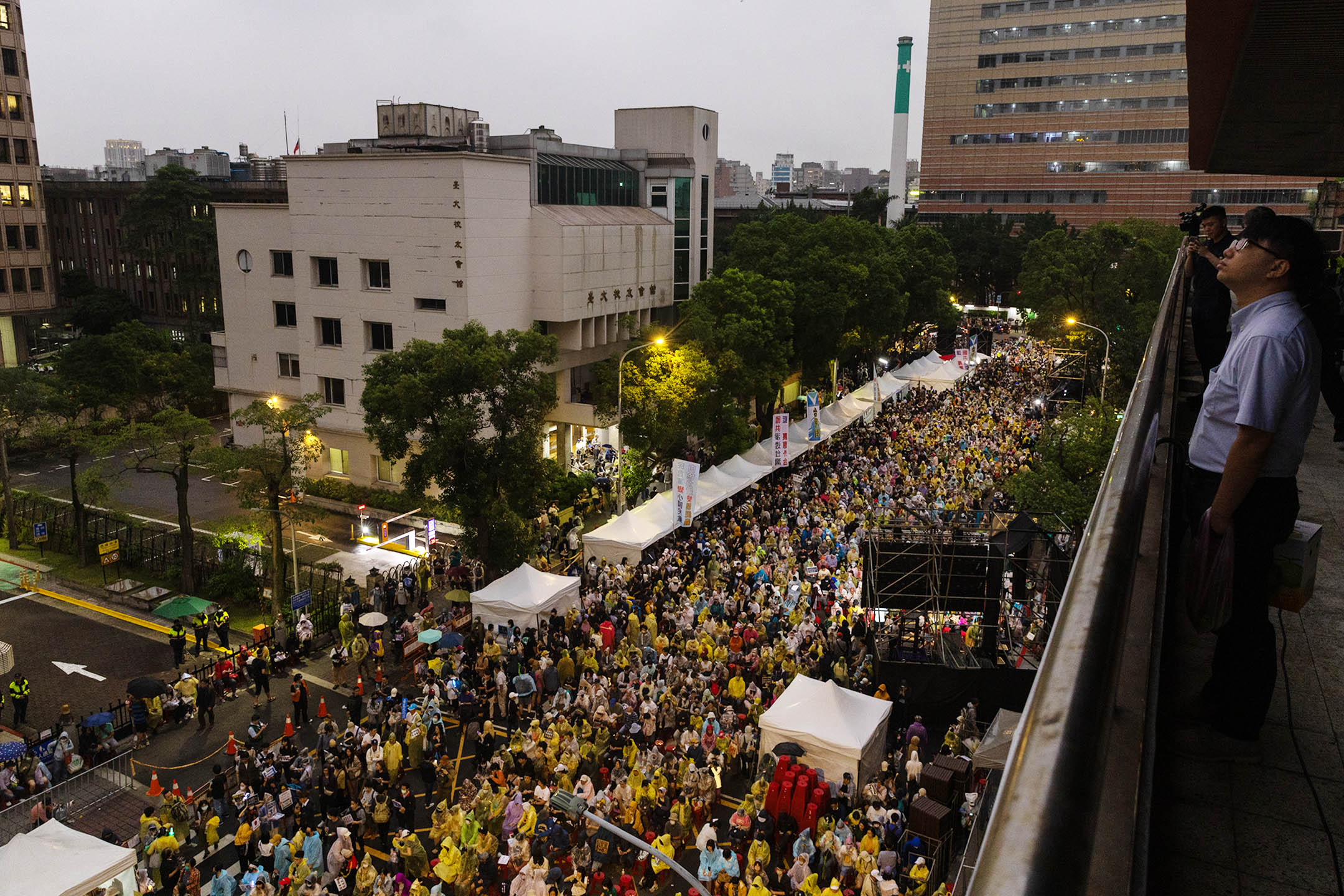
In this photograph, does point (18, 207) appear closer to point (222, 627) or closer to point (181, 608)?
point (181, 608)

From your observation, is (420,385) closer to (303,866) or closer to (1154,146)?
(303,866)

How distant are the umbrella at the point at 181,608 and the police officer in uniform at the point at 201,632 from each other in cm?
35

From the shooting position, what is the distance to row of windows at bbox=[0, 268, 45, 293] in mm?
51750

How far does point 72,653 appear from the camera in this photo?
23.0m

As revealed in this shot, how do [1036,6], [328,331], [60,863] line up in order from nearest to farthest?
[60,863], [328,331], [1036,6]

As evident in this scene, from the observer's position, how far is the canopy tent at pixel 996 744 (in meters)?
13.8

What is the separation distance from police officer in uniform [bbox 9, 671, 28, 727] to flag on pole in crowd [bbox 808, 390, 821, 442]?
25.0 meters

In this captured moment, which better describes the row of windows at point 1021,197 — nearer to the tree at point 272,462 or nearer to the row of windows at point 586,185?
the row of windows at point 586,185

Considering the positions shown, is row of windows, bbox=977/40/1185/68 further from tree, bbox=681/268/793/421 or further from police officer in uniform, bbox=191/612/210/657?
police officer in uniform, bbox=191/612/210/657

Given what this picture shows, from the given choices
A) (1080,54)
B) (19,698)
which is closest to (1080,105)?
(1080,54)

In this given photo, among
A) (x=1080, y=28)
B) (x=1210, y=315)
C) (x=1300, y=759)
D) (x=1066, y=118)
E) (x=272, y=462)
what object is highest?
(x=1080, y=28)

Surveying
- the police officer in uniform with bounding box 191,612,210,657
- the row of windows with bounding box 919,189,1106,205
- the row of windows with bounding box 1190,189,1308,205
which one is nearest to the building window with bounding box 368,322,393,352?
the police officer in uniform with bounding box 191,612,210,657

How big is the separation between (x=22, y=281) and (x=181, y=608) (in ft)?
140

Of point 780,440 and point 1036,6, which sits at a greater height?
Answer: point 1036,6
